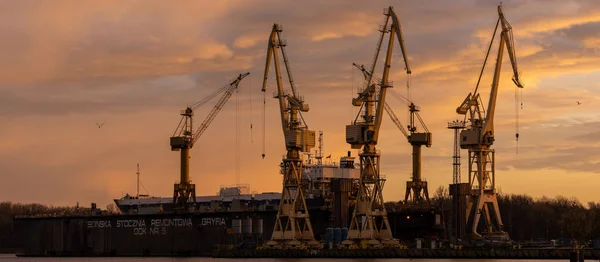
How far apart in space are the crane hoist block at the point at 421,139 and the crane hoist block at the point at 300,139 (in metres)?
25.0

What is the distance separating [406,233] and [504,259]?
19333mm

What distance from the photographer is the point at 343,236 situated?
106 metres

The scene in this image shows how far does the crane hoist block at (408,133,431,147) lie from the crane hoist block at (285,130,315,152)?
2498 centimetres

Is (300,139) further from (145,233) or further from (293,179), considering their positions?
(145,233)

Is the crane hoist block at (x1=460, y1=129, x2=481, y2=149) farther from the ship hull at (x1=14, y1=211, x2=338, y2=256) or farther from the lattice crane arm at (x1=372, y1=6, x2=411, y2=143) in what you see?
the ship hull at (x1=14, y1=211, x2=338, y2=256)

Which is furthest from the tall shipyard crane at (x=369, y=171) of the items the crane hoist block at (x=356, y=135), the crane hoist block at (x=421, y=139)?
the crane hoist block at (x=421, y=139)

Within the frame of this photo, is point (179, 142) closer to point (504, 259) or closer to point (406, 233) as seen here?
point (406, 233)

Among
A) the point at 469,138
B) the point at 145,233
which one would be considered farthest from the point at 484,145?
the point at 145,233

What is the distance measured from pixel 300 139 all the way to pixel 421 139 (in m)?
26.8

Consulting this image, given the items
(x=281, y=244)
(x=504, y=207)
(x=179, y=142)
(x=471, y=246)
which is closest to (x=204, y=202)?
(x=179, y=142)

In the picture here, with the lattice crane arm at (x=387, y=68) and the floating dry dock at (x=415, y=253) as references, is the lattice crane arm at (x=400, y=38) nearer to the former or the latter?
the lattice crane arm at (x=387, y=68)

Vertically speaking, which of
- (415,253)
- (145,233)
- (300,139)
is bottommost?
(415,253)

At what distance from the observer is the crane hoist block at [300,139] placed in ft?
344

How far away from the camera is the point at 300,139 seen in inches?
4144
